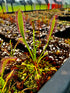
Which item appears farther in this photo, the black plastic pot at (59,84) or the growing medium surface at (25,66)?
the growing medium surface at (25,66)

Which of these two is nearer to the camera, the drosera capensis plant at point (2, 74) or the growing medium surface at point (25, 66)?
the drosera capensis plant at point (2, 74)

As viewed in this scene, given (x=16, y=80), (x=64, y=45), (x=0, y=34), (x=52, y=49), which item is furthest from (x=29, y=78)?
(x=0, y=34)

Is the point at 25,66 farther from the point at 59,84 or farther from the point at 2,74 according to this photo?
the point at 59,84

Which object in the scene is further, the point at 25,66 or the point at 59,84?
the point at 25,66

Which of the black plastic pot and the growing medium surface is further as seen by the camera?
the growing medium surface

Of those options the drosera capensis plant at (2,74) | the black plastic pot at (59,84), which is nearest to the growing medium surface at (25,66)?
the drosera capensis plant at (2,74)

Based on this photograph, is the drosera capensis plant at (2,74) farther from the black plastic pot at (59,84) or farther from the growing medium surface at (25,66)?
the black plastic pot at (59,84)

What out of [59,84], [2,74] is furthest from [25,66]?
[59,84]

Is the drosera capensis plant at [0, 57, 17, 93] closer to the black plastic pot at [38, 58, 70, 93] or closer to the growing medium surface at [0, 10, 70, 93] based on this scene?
the growing medium surface at [0, 10, 70, 93]

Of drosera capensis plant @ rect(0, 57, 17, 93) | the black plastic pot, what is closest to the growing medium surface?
drosera capensis plant @ rect(0, 57, 17, 93)
